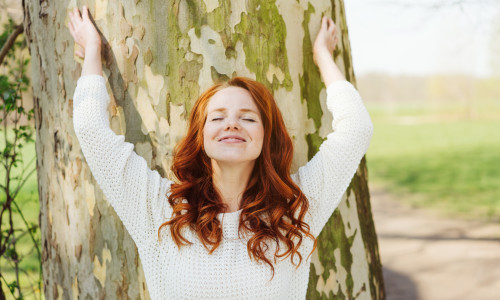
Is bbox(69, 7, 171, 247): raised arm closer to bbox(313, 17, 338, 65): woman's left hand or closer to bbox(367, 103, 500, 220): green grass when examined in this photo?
bbox(313, 17, 338, 65): woman's left hand

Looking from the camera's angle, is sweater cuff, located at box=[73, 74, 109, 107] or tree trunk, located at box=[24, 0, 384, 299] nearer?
sweater cuff, located at box=[73, 74, 109, 107]

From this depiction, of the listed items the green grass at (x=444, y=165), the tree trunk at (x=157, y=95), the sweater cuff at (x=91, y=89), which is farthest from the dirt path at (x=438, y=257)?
the sweater cuff at (x=91, y=89)

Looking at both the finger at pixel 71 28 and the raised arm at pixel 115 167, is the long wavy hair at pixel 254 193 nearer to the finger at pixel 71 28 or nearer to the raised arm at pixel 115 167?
the raised arm at pixel 115 167

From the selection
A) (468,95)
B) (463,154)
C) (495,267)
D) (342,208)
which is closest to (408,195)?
(495,267)

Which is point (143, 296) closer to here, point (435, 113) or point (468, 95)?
point (468, 95)

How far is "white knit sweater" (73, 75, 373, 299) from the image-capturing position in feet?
5.37

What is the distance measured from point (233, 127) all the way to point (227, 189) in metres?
0.28

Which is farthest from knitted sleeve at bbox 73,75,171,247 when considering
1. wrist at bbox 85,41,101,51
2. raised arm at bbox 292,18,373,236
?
raised arm at bbox 292,18,373,236

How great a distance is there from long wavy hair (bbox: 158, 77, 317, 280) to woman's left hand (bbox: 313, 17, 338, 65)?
0.33 meters

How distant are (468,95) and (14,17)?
1341 inches

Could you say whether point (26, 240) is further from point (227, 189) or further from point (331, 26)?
point (331, 26)

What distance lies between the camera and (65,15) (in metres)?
1.99

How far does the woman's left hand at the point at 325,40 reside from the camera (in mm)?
1958

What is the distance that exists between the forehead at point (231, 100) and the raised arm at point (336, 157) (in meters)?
0.32
